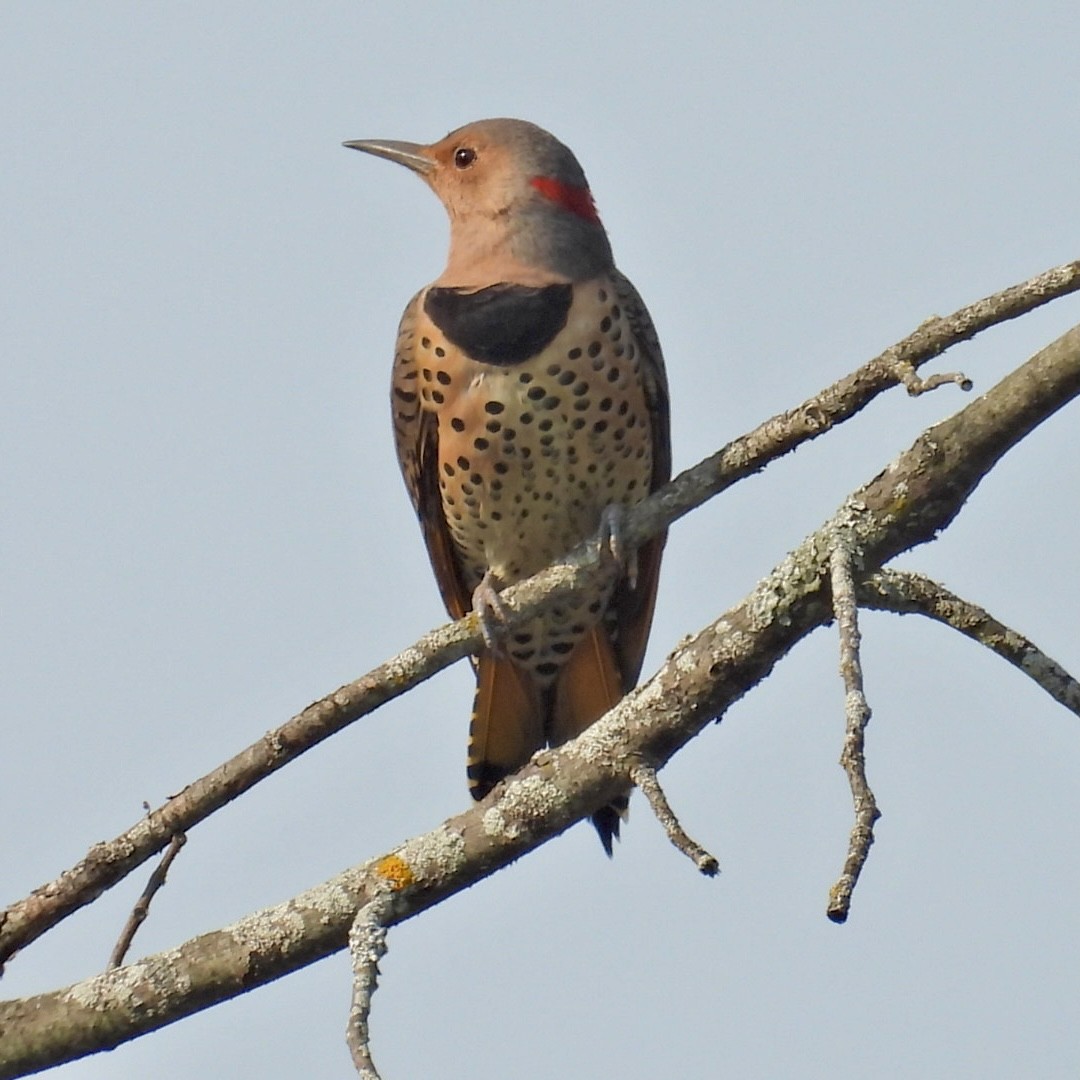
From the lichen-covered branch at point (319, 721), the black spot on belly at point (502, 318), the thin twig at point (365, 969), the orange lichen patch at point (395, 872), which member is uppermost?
the black spot on belly at point (502, 318)

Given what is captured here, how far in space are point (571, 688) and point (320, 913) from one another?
7.37 feet

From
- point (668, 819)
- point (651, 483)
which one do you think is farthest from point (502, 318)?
point (668, 819)

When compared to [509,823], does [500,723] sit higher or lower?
higher

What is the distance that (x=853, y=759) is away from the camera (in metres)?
2.52

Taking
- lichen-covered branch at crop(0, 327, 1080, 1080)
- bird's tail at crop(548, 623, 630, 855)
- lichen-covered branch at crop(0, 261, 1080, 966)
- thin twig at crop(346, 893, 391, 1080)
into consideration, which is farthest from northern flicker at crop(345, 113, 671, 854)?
thin twig at crop(346, 893, 391, 1080)

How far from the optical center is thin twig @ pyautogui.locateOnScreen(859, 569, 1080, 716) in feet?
9.78

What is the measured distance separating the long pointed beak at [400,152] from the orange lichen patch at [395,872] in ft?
Answer: 10.0

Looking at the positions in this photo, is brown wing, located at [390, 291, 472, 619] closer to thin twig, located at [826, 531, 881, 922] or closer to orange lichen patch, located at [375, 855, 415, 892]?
orange lichen patch, located at [375, 855, 415, 892]

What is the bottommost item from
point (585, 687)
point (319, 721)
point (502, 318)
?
point (319, 721)

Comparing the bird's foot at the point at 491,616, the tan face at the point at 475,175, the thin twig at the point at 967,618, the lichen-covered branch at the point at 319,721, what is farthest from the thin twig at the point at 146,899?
the tan face at the point at 475,175

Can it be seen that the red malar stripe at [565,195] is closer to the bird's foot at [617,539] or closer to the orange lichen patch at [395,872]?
the bird's foot at [617,539]

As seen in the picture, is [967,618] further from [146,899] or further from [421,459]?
[421,459]

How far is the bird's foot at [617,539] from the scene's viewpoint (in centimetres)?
375

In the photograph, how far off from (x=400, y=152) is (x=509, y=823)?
3.15 m
